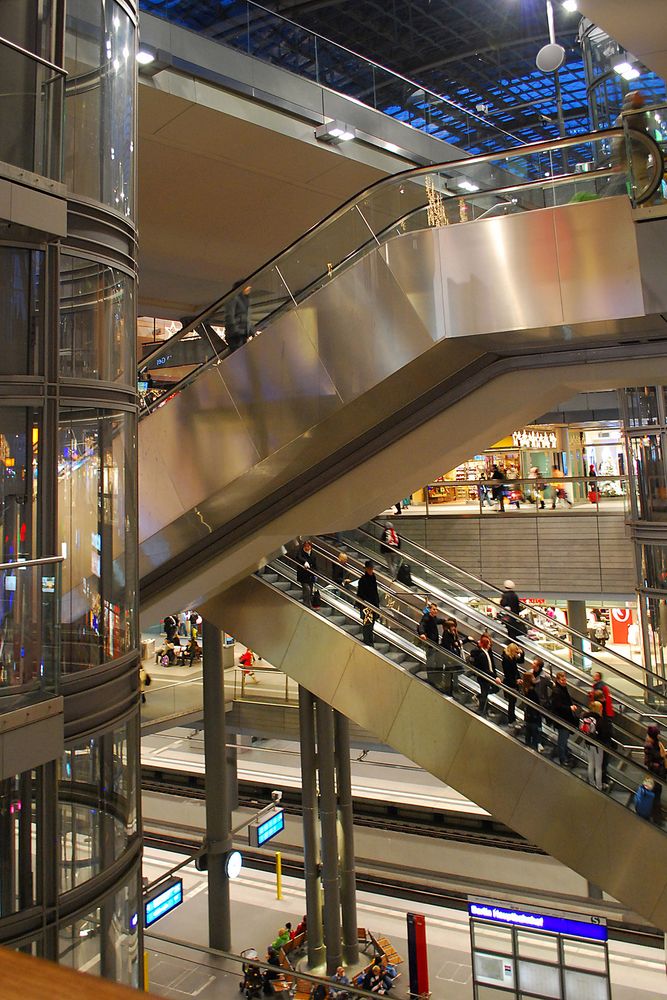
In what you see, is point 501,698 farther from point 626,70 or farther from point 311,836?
point 626,70

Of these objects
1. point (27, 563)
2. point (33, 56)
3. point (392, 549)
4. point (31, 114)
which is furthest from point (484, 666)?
point (33, 56)

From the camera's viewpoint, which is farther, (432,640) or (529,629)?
(529,629)

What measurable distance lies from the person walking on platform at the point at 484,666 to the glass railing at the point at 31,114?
8698 mm

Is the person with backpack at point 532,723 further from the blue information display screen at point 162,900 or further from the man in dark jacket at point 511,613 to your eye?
the blue information display screen at point 162,900

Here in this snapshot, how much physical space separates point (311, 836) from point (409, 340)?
10626 mm

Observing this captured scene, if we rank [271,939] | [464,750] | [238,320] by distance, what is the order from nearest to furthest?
[238,320] < [464,750] < [271,939]

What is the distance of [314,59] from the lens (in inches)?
553

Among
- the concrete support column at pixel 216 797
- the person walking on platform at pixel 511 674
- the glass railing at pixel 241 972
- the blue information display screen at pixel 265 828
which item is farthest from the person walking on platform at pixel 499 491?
the glass railing at pixel 241 972

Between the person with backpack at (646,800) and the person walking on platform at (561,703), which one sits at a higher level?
the person walking on platform at (561,703)

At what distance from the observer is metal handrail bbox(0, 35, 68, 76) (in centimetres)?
473

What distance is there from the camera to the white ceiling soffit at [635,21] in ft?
20.5

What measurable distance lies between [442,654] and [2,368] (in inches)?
326

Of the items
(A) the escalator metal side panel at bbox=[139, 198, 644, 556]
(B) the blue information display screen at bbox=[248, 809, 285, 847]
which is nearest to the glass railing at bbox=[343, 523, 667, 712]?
(B) the blue information display screen at bbox=[248, 809, 285, 847]

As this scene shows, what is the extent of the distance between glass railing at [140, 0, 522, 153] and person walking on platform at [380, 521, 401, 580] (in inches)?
302
